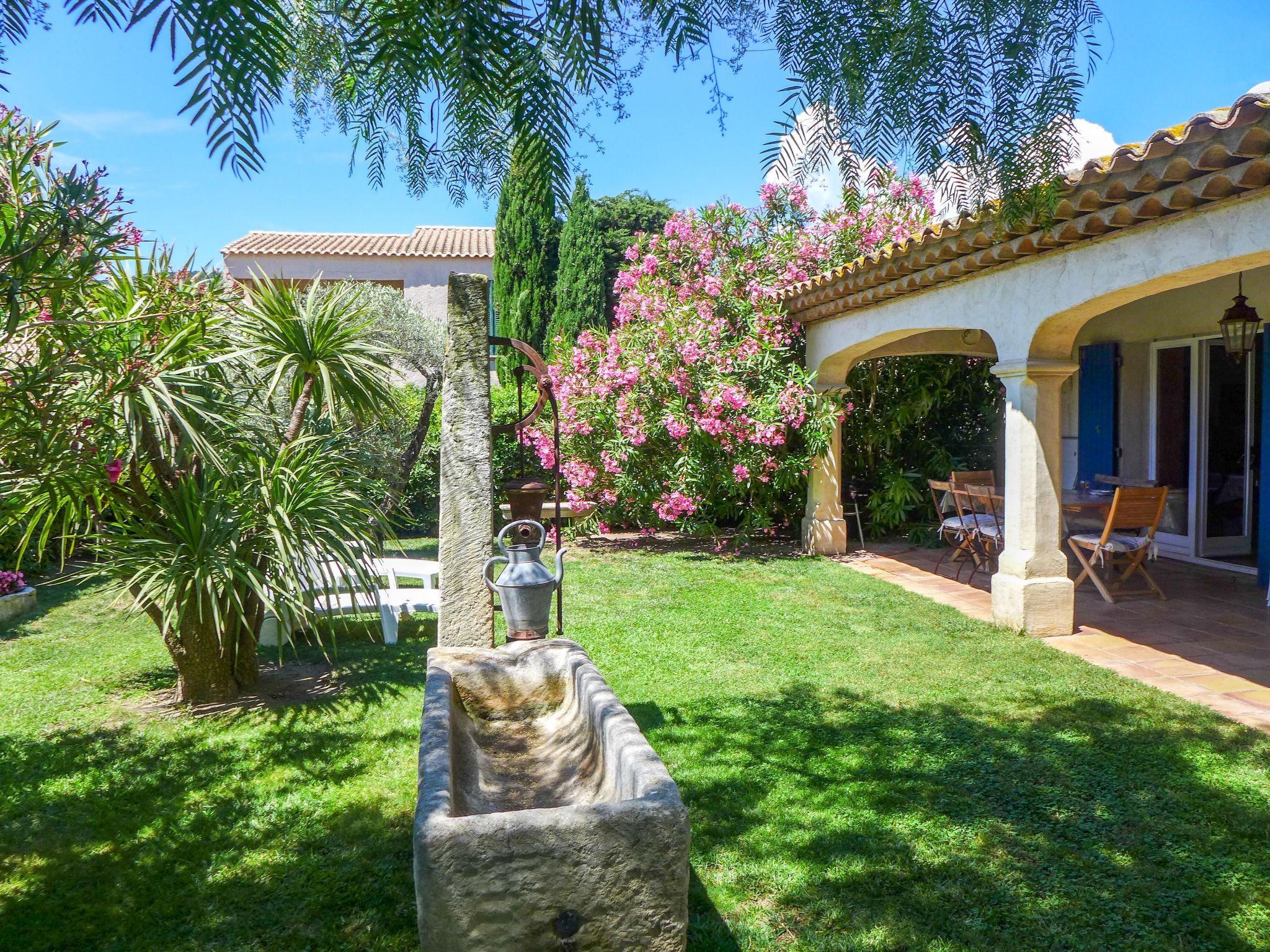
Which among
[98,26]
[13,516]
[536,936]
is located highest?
[98,26]

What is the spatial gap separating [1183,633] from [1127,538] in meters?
1.30

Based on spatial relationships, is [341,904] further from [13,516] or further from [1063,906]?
[13,516]

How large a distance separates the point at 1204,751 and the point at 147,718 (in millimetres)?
5855

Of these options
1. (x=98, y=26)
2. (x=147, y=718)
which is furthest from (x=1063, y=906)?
(x=147, y=718)

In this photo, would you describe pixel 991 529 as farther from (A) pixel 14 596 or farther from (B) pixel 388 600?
(A) pixel 14 596

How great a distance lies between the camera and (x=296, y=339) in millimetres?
5512

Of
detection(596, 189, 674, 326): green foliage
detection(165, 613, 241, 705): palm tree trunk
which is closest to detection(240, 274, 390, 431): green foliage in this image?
detection(165, 613, 241, 705): palm tree trunk

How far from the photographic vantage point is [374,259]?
1881 centimetres

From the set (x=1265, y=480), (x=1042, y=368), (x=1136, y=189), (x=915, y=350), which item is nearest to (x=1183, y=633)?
(x=1042, y=368)

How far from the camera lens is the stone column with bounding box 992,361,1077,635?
6.42 m

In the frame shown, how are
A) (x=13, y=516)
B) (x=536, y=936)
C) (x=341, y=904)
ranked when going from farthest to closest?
(x=13, y=516)
(x=341, y=904)
(x=536, y=936)

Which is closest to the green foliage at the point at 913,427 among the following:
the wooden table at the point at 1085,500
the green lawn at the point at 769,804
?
the wooden table at the point at 1085,500

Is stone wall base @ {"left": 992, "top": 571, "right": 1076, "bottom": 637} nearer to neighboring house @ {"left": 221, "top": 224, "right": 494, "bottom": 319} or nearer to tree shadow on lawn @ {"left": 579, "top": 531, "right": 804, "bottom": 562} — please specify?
tree shadow on lawn @ {"left": 579, "top": 531, "right": 804, "bottom": 562}

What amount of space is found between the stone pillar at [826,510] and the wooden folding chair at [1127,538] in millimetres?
3141
